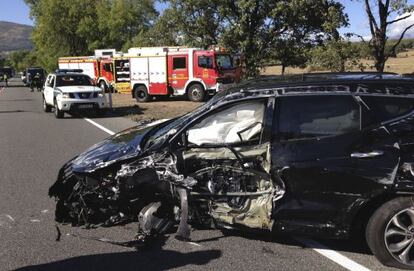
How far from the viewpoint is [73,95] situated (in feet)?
61.3

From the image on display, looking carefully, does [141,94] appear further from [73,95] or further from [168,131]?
[168,131]

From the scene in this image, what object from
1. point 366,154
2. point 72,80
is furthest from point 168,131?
point 72,80

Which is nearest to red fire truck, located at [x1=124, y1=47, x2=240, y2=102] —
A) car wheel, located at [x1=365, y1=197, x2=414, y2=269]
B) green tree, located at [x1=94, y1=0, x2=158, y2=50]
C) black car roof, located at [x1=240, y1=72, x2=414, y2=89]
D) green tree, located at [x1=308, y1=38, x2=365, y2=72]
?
green tree, located at [x1=308, y1=38, x2=365, y2=72]

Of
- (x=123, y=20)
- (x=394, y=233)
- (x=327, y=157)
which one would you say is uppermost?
(x=123, y=20)

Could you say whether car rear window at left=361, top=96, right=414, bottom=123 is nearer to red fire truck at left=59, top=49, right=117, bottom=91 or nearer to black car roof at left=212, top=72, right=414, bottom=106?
black car roof at left=212, top=72, right=414, bottom=106

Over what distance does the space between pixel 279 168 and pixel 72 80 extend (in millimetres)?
16516

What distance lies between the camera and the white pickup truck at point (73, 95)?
18.6 metres

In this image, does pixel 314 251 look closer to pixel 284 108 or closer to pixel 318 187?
pixel 318 187

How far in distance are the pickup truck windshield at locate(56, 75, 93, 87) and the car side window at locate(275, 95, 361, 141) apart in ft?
52.8

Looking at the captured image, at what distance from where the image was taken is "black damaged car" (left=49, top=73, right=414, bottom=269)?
15.0 feet

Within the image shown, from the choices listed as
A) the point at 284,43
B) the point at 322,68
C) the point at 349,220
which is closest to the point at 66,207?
the point at 349,220

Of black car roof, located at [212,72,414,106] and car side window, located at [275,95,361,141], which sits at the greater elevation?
Result: black car roof, located at [212,72,414,106]

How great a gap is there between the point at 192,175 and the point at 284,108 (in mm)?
1075

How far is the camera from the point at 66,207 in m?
5.81
